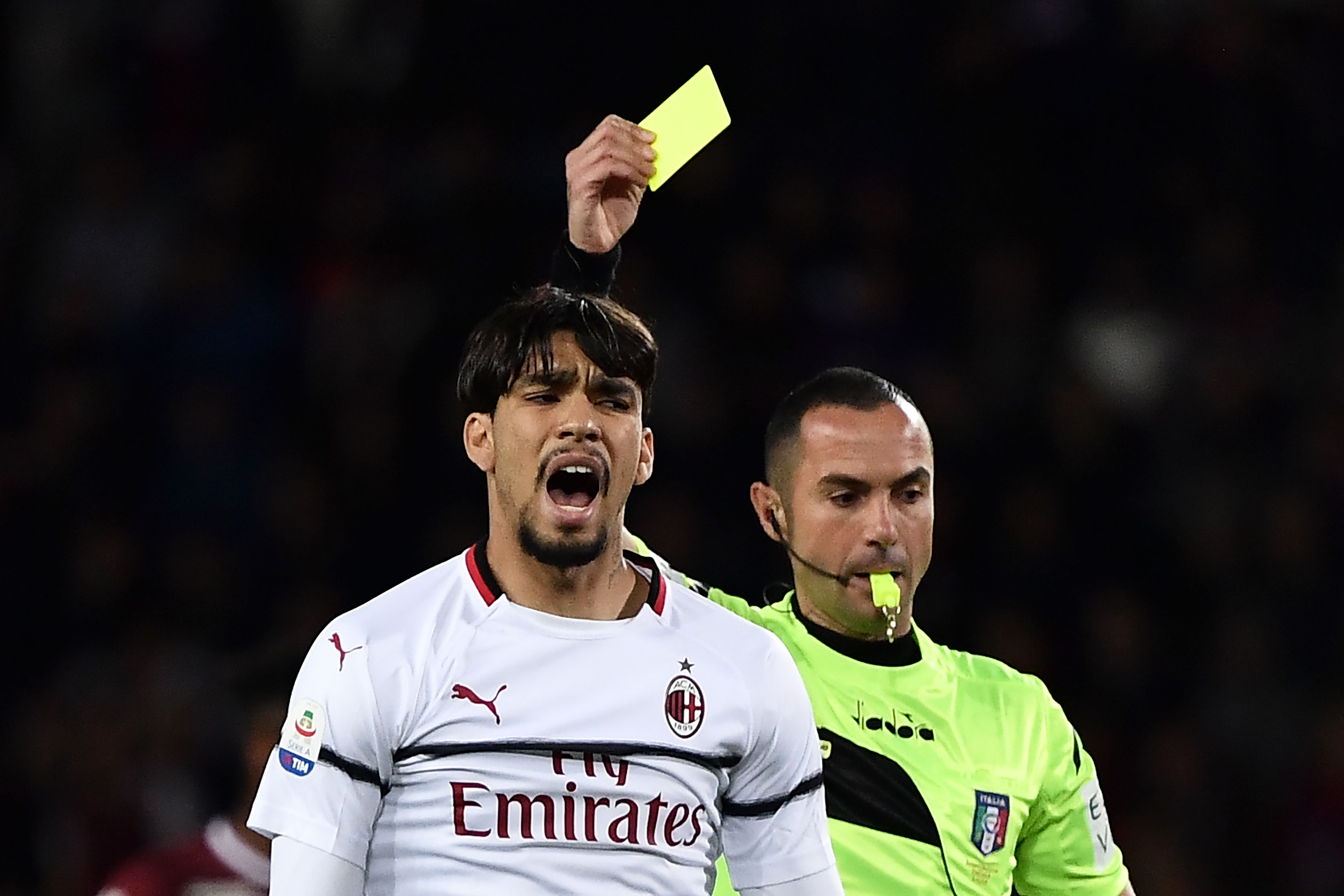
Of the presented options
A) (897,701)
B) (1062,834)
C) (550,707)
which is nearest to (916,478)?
(897,701)

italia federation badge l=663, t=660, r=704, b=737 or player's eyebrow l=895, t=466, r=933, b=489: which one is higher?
player's eyebrow l=895, t=466, r=933, b=489

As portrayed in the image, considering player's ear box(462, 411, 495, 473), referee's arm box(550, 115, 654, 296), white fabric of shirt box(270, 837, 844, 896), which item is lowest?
white fabric of shirt box(270, 837, 844, 896)

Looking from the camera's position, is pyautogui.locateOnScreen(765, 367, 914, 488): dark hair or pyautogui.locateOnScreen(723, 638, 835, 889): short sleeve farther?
pyautogui.locateOnScreen(765, 367, 914, 488): dark hair

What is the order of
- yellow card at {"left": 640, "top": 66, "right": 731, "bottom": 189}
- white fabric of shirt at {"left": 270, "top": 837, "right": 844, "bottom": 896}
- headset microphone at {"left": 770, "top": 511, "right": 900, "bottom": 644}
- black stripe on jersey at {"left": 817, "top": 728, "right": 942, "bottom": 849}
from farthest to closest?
headset microphone at {"left": 770, "top": 511, "right": 900, "bottom": 644} → black stripe on jersey at {"left": 817, "top": 728, "right": 942, "bottom": 849} → yellow card at {"left": 640, "top": 66, "right": 731, "bottom": 189} → white fabric of shirt at {"left": 270, "top": 837, "right": 844, "bottom": 896}

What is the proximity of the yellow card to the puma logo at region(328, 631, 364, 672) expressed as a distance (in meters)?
0.90

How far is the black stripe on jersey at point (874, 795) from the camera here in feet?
11.5

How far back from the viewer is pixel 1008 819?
3.56 meters

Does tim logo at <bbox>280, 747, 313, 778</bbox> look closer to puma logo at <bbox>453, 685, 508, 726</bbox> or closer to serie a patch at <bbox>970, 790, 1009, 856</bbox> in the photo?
puma logo at <bbox>453, 685, 508, 726</bbox>

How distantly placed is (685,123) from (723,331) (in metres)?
4.30

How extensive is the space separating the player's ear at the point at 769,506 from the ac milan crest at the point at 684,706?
1.06 metres

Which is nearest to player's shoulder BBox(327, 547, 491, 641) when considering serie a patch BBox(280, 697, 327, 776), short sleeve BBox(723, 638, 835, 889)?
serie a patch BBox(280, 697, 327, 776)

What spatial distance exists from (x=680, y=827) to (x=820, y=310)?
4.91m

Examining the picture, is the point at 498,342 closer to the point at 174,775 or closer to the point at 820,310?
the point at 174,775

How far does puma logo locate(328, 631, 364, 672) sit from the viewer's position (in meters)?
2.65
